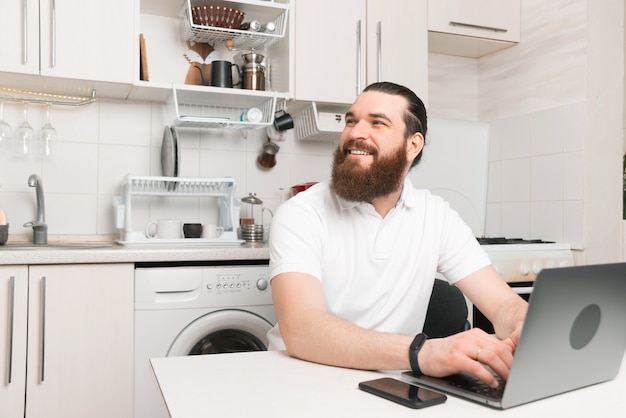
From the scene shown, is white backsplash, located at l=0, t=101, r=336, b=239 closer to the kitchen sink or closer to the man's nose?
the kitchen sink

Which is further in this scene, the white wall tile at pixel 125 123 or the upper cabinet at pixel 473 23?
the upper cabinet at pixel 473 23

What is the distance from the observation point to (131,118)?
8.84 ft

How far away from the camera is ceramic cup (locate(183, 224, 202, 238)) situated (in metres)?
2.51

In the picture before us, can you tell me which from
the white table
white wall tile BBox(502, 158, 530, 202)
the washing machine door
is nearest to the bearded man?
the white table

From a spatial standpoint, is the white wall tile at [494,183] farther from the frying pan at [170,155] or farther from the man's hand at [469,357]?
the man's hand at [469,357]

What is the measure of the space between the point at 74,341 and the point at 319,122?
1367 mm

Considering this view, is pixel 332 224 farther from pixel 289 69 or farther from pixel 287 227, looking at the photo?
pixel 289 69

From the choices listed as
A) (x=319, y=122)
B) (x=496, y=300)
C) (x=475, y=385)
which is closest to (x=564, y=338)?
(x=475, y=385)

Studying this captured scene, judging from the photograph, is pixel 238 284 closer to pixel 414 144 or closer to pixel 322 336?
pixel 414 144

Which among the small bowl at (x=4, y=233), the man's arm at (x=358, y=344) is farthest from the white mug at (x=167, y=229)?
the man's arm at (x=358, y=344)

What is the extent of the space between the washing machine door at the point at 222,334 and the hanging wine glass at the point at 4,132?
3.68 feet

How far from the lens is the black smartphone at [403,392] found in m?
0.81

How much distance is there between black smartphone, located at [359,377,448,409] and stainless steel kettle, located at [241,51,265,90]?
194cm

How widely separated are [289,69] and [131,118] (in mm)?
735
